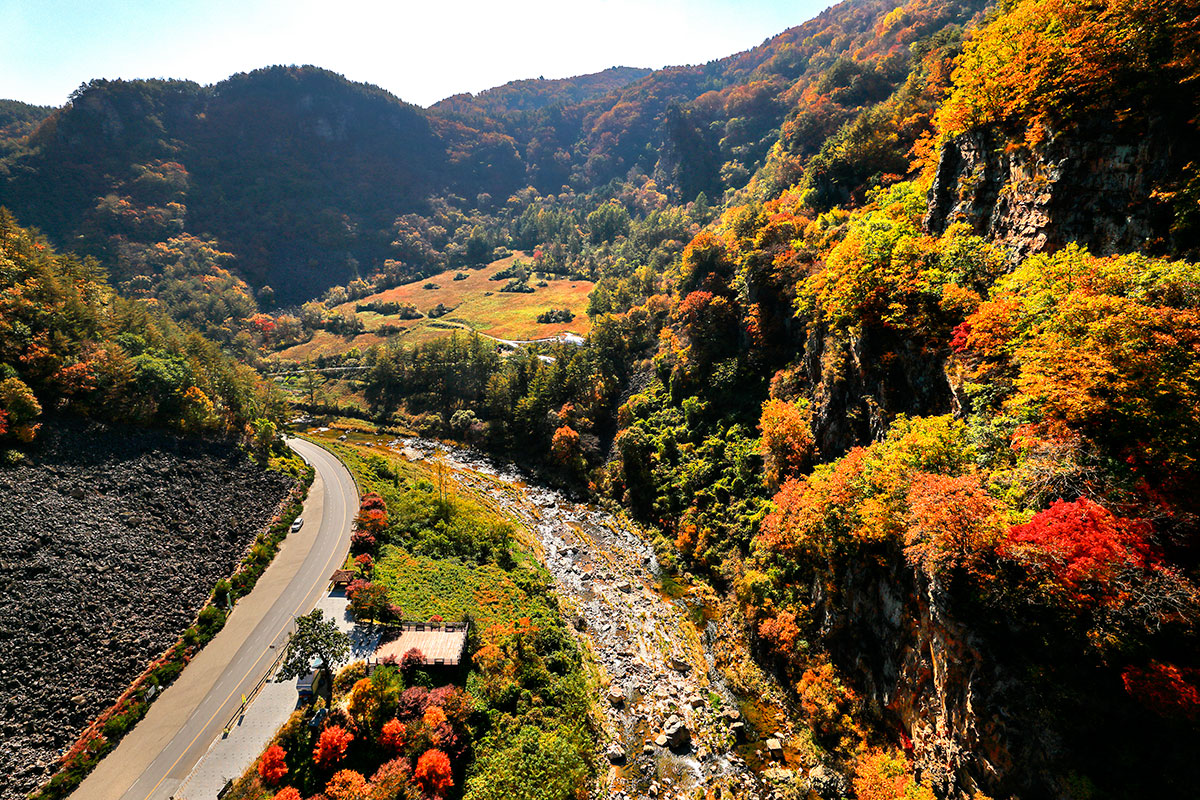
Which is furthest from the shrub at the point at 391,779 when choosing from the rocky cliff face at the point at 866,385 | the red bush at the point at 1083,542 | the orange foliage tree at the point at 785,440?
the rocky cliff face at the point at 866,385

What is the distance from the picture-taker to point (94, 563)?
31.0m

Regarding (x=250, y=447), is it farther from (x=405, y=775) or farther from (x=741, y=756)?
(x=741, y=756)

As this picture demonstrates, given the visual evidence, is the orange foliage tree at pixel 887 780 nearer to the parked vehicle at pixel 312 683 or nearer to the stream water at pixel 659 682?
the stream water at pixel 659 682

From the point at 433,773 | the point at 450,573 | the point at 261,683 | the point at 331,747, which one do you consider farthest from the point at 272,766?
the point at 450,573

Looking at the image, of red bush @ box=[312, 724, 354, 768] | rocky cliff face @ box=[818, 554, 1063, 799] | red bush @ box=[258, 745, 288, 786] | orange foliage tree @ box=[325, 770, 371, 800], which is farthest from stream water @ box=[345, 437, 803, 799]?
red bush @ box=[258, 745, 288, 786]

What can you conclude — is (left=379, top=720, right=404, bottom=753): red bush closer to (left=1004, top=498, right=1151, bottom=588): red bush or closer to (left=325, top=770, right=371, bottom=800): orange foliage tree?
(left=325, top=770, right=371, bottom=800): orange foliage tree

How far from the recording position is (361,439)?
76312 millimetres

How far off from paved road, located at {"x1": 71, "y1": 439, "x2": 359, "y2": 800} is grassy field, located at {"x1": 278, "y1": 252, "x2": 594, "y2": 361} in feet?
235

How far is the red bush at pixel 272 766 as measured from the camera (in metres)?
21.6

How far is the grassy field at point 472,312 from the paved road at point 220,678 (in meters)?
71.6

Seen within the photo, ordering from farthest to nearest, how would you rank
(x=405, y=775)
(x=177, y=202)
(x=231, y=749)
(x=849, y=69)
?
(x=177, y=202) < (x=849, y=69) < (x=231, y=749) < (x=405, y=775)

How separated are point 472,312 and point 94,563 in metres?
112

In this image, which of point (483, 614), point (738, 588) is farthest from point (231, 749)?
point (738, 588)

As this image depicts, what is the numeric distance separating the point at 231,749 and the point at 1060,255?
48.5 meters
